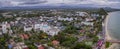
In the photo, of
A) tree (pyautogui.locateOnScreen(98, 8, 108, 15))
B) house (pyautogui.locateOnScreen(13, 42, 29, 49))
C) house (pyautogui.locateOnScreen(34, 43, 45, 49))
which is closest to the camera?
house (pyautogui.locateOnScreen(13, 42, 29, 49))

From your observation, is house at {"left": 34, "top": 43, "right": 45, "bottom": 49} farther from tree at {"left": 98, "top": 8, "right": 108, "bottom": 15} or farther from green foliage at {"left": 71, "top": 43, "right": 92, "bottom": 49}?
tree at {"left": 98, "top": 8, "right": 108, "bottom": 15}

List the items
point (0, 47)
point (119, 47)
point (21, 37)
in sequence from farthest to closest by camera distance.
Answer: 1. point (21, 37)
2. point (119, 47)
3. point (0, 47)

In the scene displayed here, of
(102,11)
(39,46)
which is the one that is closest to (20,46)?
(39,46)

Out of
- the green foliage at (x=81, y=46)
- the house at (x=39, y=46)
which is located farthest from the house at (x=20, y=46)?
the green foliage at (x=81, y=46)

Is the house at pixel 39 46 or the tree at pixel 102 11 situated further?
the tree at pixel 102 11

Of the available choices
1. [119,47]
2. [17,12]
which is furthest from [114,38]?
[17,12]

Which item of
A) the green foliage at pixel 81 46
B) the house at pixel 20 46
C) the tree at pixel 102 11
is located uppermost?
the house at pixel 20 46

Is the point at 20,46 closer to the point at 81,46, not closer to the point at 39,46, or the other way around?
the point at 39,46

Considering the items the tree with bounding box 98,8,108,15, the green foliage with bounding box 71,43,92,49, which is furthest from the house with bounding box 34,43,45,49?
the tree with bounding box 98,8,108,15

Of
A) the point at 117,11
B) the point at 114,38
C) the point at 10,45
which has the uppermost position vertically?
the point at 10,45

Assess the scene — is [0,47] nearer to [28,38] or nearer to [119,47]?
[28,38]

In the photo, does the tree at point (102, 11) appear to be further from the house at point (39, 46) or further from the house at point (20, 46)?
the house at point (20, 46)
